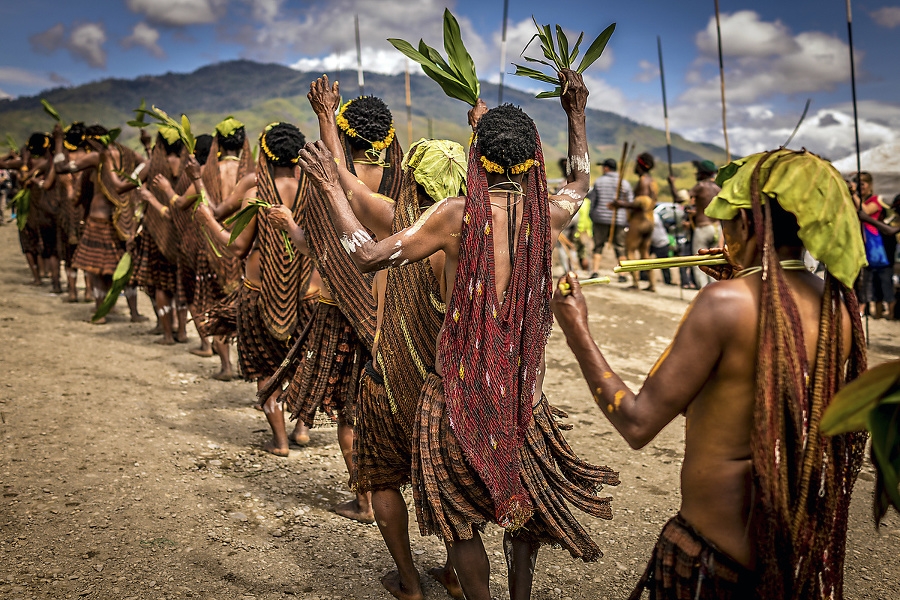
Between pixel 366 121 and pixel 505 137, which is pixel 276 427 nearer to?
pixel 366 121

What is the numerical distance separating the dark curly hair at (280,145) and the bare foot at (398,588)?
264cm

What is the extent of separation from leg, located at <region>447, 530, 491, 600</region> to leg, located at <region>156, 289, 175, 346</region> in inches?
228

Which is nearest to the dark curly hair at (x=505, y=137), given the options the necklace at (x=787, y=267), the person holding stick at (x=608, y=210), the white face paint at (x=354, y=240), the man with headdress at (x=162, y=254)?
the white face paint at (x=354, y=240)

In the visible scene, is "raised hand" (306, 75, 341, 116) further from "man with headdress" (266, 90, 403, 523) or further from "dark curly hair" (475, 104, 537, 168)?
"dark curly hair" (475, 104, 537, 168)

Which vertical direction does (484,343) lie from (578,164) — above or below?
below

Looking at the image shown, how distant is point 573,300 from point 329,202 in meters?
1.03

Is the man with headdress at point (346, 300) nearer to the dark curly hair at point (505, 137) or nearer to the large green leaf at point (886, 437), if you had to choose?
the dark curly hair at point (505, 137)

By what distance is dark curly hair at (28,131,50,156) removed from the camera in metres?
9.78

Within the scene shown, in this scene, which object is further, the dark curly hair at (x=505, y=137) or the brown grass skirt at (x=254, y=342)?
the brown grass skirt at (x=254, y=342)

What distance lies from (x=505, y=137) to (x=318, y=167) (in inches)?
27.8

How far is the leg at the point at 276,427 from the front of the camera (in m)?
4.32

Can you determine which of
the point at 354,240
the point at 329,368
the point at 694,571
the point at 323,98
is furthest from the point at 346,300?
the point at 694,571

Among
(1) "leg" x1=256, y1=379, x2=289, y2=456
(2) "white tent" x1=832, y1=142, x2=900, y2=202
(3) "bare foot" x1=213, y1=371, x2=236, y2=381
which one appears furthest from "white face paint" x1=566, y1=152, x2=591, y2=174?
(2) "white tent" x1=832, y1=142, x2=900, y2=202

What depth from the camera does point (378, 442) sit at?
269 cm
